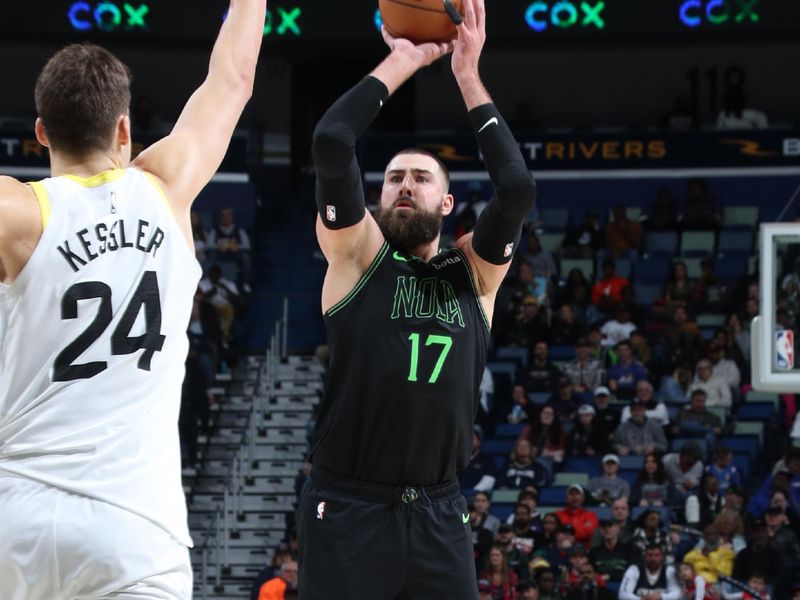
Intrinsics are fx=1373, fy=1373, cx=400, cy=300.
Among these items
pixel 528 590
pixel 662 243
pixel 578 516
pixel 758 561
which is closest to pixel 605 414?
pixel 578 516

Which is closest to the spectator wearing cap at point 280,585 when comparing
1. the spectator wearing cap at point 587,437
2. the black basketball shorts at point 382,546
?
the spectator wearing cap at point 587,437

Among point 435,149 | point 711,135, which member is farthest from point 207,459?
point 711,135

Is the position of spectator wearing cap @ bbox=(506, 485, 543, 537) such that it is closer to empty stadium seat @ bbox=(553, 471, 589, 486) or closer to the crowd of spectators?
empty stadium seat @ bbox=(553, 471, 589, 486)

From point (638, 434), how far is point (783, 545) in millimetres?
2339

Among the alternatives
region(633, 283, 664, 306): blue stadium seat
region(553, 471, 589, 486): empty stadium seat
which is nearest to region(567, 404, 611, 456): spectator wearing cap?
region(553, 471, 589, 486): empty stadium seat

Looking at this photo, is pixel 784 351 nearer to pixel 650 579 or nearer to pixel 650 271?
pixel 650 579

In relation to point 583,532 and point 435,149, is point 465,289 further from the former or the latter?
point 435,149

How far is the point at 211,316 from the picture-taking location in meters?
17.1

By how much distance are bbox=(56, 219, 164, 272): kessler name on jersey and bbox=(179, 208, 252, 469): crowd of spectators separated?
1198cm

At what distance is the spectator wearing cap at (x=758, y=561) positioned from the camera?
12688 millimetres

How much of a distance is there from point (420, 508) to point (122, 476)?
1.90 m

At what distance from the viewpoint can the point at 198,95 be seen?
11.4 ft

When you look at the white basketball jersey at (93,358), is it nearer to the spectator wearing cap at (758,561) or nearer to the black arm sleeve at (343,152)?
the black arm sleeve at (343,152)

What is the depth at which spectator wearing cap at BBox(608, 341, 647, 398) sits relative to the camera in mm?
→ 15727
